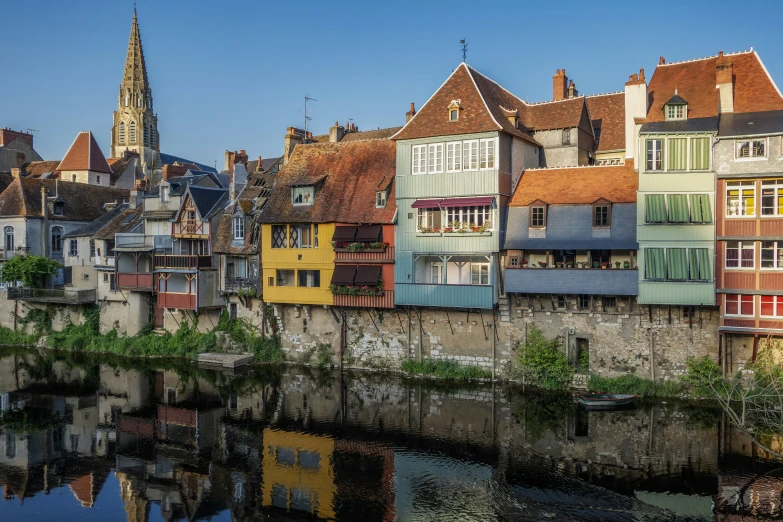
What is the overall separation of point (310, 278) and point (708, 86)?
22.3 meters

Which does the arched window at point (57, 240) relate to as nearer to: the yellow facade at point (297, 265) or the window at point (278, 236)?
the yellow facade at point (297, 265)

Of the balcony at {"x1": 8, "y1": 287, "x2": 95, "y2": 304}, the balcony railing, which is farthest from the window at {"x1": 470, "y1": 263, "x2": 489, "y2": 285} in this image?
the balcony at {"x1": 8, "y1": 287, "x2": 95, "y2": 304}

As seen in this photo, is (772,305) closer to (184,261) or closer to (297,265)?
(297,265)

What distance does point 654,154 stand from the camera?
30000 millimetres

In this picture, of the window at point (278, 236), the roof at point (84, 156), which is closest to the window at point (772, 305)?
the window at point (278, 236)

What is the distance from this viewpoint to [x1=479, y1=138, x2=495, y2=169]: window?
3297cm

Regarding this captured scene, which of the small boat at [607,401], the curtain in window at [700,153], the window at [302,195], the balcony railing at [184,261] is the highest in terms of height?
the curtain in window at [700,153]

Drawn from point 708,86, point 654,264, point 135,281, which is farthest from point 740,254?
point 135,281

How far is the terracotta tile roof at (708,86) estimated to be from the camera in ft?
103

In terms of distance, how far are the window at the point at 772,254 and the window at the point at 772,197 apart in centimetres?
122

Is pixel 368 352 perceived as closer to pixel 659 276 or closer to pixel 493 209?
pixel 493 209

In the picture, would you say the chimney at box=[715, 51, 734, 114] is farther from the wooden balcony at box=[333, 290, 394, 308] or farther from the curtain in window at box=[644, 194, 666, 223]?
the wooden balcony at box=[333, 290, 394, 308]

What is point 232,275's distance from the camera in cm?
4244

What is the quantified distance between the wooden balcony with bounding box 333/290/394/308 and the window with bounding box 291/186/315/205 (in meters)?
5.77
